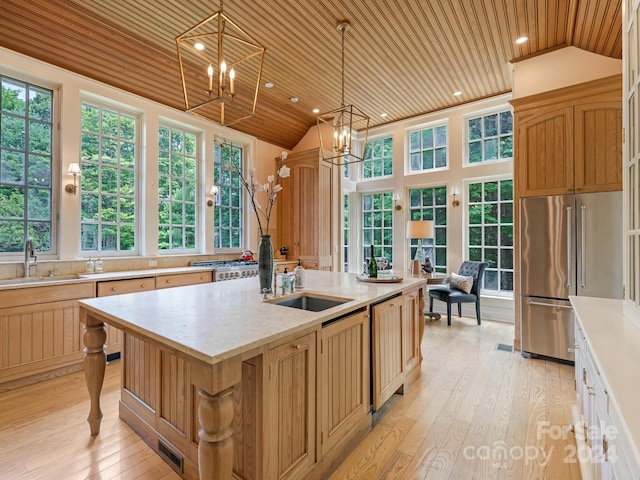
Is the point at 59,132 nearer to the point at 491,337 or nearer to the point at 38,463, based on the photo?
the point at 38,463

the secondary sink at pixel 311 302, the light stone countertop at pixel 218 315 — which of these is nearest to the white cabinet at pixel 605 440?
the light stone countertop at pixel 218 315

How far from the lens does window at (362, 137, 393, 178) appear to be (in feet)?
20.0

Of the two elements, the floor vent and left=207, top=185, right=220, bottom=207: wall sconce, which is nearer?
the floor vent

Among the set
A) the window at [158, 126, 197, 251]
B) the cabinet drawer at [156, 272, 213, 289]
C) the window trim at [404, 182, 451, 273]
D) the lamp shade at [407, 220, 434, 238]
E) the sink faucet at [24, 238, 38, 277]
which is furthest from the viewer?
the window trim at [404, 182, 451, 273]

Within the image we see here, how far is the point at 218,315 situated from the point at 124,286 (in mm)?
2298

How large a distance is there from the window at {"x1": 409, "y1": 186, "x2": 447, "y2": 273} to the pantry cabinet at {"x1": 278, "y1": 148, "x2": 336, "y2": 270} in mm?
1537

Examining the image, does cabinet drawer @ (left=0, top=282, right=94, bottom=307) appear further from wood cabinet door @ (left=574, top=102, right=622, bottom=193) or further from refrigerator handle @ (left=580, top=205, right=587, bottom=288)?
wood cabinet door @ (left=574, top=102, right=622, bottom=193)

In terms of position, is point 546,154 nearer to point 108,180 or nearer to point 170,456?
point 170,456

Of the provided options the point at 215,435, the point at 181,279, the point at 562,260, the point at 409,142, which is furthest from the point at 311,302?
the point at 409,142

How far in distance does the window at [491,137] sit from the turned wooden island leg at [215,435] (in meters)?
5.25

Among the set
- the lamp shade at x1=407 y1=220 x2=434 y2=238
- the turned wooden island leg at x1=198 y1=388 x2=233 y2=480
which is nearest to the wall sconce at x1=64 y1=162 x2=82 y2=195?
the turned wooden island leg at x1=198 y1=388 x2=233 y2=480

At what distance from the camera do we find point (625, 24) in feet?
5.45

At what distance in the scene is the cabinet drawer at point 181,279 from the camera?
3.70m

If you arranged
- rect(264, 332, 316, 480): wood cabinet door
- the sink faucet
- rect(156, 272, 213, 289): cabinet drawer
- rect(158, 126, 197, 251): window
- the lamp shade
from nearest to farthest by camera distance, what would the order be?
rect(264, 332, 316, 480): wood cabinet door
the sink faucet
rect(156, 272, 213, 289): cabinet drawer
rect(158, 126, 197, 251): window
the lamp shade
